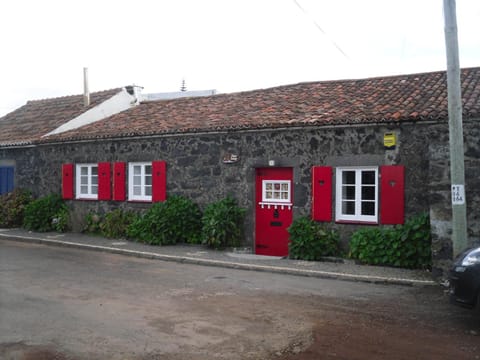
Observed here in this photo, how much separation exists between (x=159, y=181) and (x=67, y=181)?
4010mm

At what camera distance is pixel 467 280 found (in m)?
6.28

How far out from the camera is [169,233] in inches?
531

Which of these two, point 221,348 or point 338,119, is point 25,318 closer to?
point 221,348

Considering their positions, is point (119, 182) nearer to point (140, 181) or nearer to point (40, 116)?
point (140, 181)

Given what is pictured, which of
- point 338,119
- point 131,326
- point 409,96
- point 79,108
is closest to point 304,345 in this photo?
point 131,326

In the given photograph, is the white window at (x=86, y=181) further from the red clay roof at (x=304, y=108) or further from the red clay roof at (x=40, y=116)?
the red clay roof at (x=40, y=116)

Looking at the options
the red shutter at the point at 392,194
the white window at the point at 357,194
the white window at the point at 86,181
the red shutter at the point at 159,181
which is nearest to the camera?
the red shutter at the point at 392,194

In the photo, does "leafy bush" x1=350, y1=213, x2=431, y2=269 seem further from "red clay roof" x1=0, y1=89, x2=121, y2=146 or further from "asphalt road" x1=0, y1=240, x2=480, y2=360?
"red clay roof" x1=0, y1=89, x2=121, y2=146

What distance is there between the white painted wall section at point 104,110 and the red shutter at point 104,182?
11.4ft

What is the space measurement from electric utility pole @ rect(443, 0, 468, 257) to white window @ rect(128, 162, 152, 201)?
8803 mm

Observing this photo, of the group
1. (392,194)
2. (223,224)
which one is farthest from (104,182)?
(392,194)

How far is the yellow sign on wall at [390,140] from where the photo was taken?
35.1ft

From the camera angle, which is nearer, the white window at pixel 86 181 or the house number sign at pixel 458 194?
the house number sign at pixel 458 194

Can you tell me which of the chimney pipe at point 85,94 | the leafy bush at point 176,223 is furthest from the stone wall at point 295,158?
the chimney pipe at point 85,94
